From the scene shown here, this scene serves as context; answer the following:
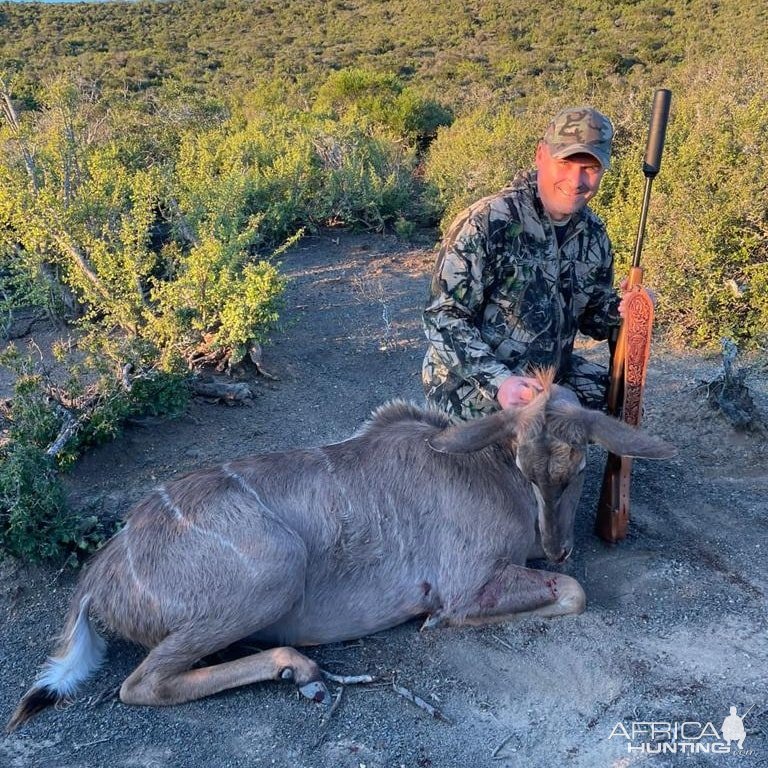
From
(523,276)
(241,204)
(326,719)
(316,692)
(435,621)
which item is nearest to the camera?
(326,719)

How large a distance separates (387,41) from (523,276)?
32850mm

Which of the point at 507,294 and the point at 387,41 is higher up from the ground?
the point at 387,41

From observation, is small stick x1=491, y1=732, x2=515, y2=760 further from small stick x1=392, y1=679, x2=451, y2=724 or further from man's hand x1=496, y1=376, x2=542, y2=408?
man's hand x1=496, y1=376, x2=542, y2=408

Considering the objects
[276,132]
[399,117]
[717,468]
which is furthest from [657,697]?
[399,117]

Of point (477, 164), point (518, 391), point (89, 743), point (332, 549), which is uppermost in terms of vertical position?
point (477, 164)

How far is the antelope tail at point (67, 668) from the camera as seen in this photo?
341cm

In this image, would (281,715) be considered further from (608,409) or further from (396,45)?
(396,45)

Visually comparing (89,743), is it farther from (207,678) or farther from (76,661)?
Result: (207,678)

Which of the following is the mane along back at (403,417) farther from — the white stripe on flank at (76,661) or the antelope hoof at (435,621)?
the white stripe on flank at (76,661)

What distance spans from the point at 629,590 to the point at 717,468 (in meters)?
1.69

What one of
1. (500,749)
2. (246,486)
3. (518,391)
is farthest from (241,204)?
(500,749)

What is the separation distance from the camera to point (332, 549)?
12.5ft

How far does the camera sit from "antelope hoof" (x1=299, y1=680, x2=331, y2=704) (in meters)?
3.49

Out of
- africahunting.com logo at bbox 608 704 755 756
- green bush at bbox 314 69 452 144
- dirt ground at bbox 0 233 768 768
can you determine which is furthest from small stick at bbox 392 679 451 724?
green bush at bbox 314 69 452 144
